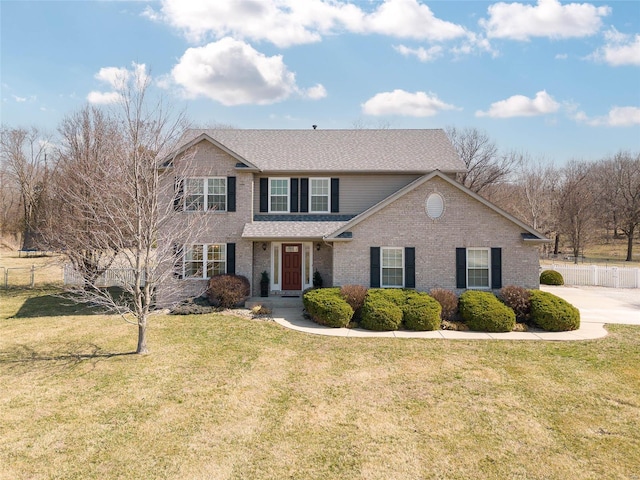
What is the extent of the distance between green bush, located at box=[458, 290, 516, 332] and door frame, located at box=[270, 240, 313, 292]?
308 inches

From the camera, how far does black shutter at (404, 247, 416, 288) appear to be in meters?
16.5

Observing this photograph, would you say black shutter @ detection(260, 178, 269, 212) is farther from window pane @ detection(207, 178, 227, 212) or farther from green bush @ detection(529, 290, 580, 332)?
green bush @ detection(529, 290, 580, 332)

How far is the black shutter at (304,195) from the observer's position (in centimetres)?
1933

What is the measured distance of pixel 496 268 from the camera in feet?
53.8

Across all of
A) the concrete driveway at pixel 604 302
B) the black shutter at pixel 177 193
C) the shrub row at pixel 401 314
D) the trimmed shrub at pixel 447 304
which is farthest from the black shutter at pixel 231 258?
the concrete driveway at pixel 604 302

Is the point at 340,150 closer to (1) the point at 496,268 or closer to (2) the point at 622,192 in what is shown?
(1) the point at 496,268

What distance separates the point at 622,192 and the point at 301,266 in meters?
54.4

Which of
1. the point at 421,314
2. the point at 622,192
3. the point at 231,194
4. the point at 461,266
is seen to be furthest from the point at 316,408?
the point at 622,192

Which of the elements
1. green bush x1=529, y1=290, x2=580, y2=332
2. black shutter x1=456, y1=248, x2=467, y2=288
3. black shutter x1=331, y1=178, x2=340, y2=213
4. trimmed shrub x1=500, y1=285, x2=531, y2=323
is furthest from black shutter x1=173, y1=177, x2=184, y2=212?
green bush x1=529, y1=290, x2=580, y2=332

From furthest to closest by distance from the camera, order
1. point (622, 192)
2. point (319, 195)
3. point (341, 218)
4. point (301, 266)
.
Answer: point (622, 192) → point (319, 195) → point (341, 218) → point (301, 266)

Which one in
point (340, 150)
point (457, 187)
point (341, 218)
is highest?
point (340, 150)

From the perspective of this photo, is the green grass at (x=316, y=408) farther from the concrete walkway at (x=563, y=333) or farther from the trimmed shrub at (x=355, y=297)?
the trimmed shrub at (x=355, y=297)

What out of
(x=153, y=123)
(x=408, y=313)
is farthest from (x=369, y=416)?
(x=153, y=123)

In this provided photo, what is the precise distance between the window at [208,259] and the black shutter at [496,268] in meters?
12.7
